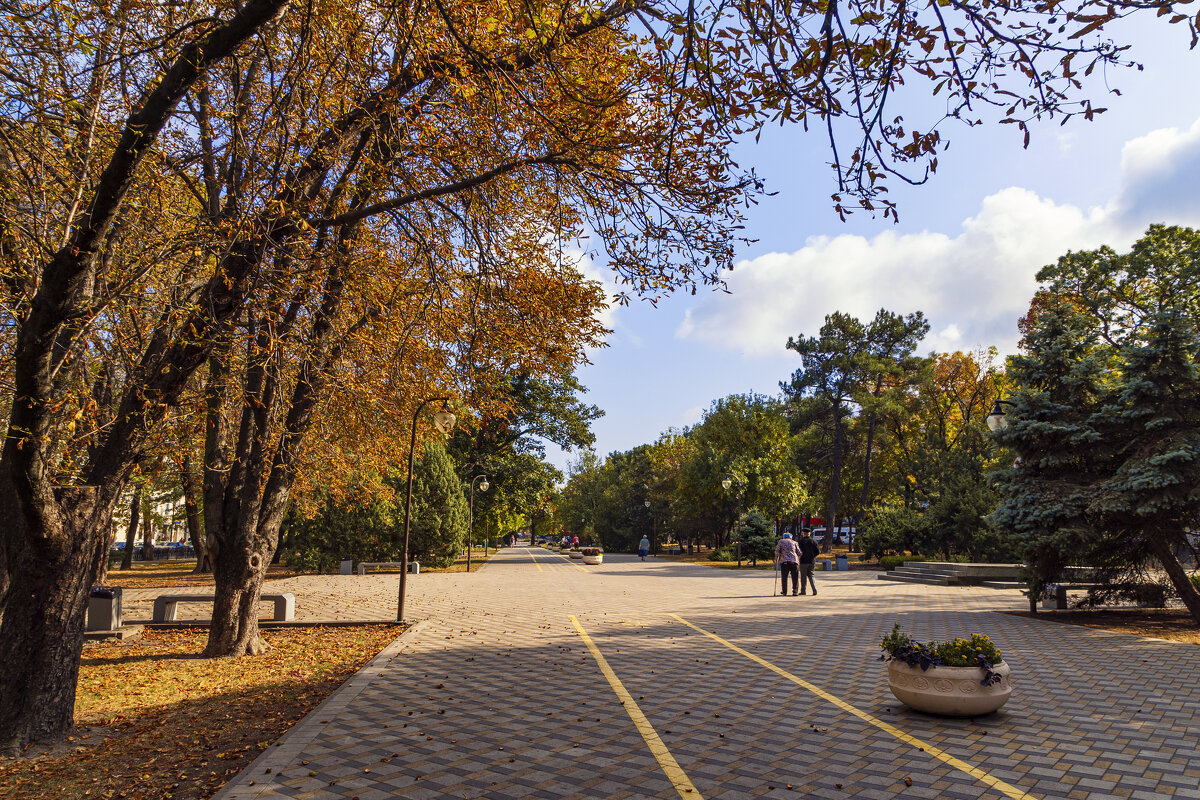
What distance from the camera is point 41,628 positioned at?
5.80 metres

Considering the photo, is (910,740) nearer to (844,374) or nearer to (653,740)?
(653,740)

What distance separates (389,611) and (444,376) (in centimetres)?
755

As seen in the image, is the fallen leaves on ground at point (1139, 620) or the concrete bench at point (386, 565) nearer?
the fallen leaves on ground at point (1139, 620)

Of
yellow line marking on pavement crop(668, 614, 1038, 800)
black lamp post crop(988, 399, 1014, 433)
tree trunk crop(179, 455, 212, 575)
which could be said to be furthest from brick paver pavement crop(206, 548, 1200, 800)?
tree trunk crop(179, 455, 212, 575)

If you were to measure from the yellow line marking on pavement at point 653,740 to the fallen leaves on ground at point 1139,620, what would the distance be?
422 inches

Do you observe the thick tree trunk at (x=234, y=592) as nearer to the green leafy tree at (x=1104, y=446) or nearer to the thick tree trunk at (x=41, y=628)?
the thick tree trunk at (x=41, y=628)

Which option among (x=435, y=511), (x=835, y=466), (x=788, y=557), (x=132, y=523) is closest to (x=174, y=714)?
(x=788, y=557)

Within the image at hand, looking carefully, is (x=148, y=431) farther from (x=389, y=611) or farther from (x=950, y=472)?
(x=950, y=472)

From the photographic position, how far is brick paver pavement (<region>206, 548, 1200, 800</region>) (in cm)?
482

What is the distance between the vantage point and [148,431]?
20.9 feet

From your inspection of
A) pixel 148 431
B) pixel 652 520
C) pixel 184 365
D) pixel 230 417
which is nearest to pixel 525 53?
pixel 184 365

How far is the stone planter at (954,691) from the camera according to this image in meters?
6.49

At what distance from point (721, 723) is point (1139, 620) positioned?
13479 mm

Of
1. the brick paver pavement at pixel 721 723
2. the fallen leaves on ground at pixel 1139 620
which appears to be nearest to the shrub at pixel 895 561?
the fallen leaves on ground at pixel 1139 620
